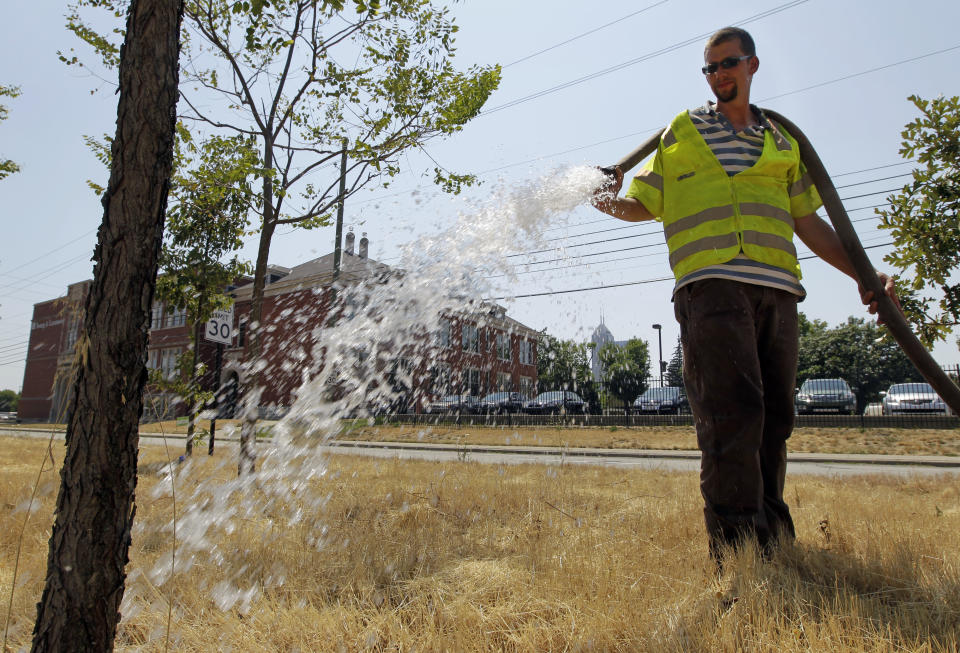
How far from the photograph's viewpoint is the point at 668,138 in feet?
8.71

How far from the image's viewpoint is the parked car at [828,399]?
20562 millimetres

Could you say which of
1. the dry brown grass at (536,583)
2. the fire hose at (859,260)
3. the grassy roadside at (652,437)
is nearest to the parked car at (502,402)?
the grassy roadside at (652,437)

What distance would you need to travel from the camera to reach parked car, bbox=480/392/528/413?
2286cm

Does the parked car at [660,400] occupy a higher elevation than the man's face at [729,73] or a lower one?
lower

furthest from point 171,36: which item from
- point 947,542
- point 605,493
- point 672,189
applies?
point 605,493

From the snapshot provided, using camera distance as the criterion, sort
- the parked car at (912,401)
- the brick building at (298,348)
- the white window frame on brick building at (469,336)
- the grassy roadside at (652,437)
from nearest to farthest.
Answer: the brick building at (298,348), the white window frame on brick building at (469,336), the grassy roadside at (652,437), the parked car at (912,401)

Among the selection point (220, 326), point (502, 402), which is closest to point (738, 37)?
point (220, 326)

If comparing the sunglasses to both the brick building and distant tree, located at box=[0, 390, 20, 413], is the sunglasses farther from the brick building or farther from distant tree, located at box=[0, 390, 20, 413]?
distant tree, located at box=[0, 390, 20, 413]

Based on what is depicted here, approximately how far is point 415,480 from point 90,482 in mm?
3878

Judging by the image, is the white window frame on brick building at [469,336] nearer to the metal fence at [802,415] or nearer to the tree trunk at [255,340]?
the tree trunk at [255,340]

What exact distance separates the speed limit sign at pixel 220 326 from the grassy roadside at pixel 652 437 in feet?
13.1

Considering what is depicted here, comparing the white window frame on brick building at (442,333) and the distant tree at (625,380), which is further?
the distant tree at (625,380)

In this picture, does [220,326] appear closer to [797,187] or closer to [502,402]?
[797,187]

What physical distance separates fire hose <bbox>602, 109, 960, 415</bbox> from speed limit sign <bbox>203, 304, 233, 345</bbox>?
572cm
